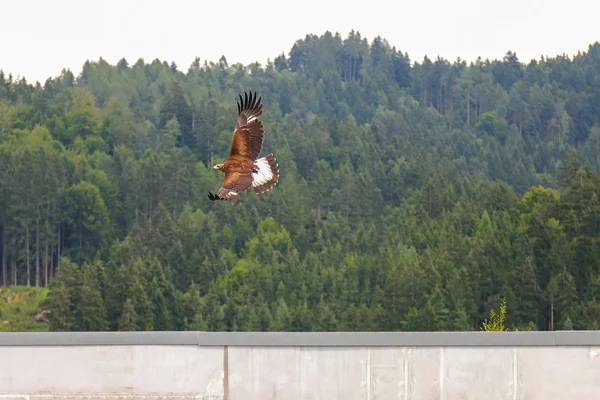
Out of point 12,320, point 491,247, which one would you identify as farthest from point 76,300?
point 491,247

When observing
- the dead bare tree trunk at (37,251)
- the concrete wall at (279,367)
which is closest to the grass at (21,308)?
the dead bare tree trunk at (37,251)

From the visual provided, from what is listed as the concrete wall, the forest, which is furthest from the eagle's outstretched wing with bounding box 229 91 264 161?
the forest

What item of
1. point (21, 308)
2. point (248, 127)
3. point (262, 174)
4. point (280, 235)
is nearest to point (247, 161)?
point (262, 174)

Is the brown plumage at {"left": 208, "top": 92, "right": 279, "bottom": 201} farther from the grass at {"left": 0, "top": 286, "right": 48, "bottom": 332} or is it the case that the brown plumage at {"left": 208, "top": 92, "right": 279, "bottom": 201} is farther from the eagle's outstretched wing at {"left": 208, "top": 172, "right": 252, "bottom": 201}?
the grass at {"left": 0, "top": 286, "right": 48, "bottom": 332}

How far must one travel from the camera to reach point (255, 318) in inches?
5192

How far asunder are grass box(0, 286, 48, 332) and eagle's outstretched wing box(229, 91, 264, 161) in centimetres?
10665

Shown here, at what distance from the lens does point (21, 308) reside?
5335 inches

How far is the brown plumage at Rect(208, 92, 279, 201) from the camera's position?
20547mm

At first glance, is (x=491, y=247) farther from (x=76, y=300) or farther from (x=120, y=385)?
(x=120, y=385)

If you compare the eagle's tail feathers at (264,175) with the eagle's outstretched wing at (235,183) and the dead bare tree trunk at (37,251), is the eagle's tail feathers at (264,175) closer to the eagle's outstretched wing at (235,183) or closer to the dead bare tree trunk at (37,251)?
the eagle's outstretched wing at (235,183)

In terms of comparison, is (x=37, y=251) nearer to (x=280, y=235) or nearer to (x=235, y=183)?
(x=280, y=235)

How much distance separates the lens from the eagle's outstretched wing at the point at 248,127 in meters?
20.5

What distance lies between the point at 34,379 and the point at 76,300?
11129 cm

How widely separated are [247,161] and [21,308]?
388ft
